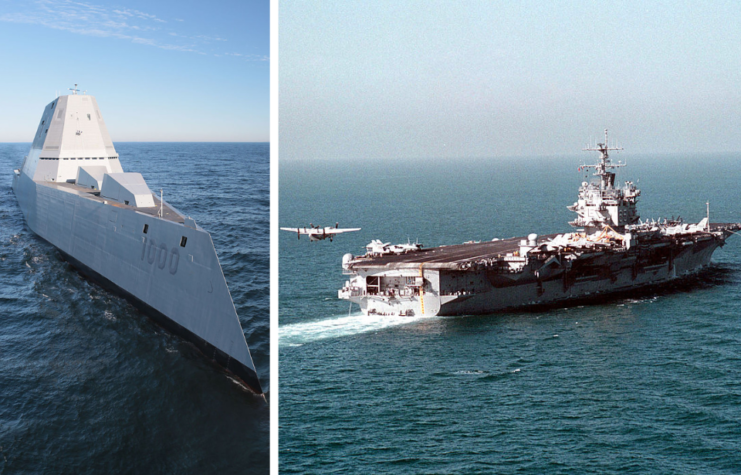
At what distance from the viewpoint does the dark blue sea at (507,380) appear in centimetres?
734

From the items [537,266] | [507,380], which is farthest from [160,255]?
[537,266]

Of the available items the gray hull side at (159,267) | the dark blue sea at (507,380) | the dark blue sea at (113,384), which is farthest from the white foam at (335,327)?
the gray hull side at (159,267)

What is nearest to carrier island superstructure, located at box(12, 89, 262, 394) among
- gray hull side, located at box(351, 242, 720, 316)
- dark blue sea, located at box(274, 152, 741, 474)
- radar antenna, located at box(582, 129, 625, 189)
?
dark blue sea, located at box(274, 152, 741, 474)

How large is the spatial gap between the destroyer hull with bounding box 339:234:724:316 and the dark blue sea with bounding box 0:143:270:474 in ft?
9.26

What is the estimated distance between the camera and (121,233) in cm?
1208

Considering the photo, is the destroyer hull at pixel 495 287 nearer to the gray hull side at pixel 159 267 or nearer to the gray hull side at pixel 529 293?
the gray hull side at pixel 529 293

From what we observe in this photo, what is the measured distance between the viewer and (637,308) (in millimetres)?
14312

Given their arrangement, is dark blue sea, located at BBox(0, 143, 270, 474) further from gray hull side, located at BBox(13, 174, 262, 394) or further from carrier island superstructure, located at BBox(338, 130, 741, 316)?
carrier island superstructure, located at BBox(338, 130, 741, 316)

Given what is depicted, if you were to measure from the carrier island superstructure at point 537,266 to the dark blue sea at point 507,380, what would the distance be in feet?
1.50

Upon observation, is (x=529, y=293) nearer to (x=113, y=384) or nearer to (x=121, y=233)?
(x=121, y=233)

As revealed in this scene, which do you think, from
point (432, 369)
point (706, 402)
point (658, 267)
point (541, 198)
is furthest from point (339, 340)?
point (541, 198)

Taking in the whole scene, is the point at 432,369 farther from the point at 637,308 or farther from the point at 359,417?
the point at 637,308

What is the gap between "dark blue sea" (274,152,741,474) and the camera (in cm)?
734

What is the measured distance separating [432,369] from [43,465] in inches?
235
